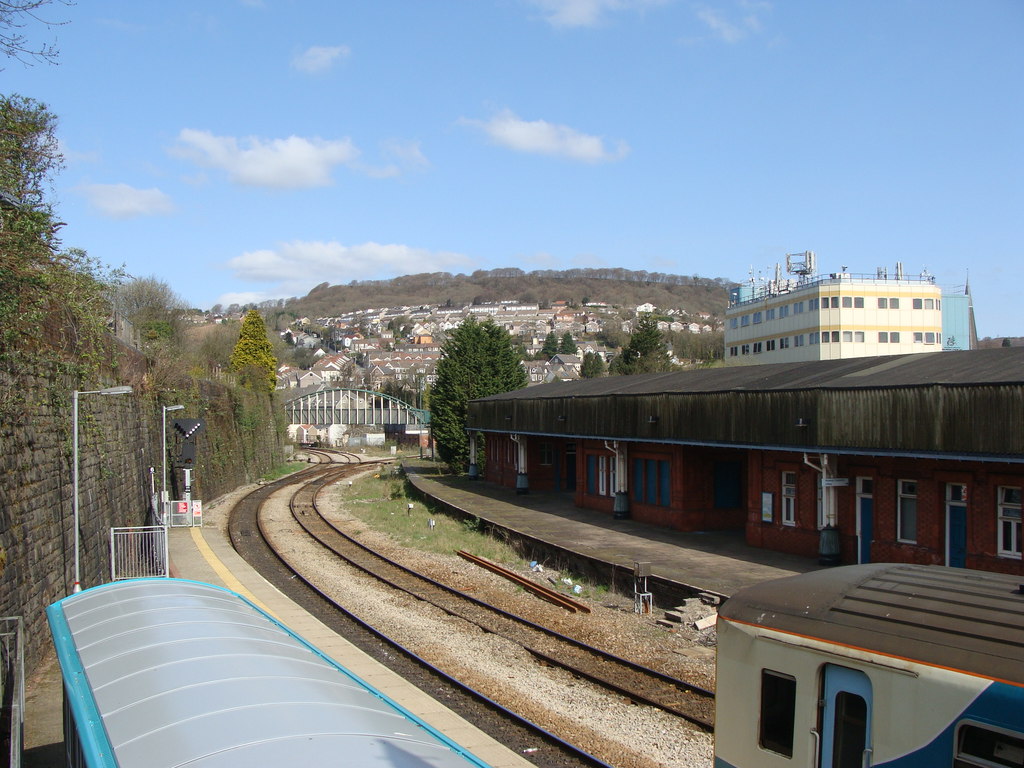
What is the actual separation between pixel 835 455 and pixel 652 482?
7.93m

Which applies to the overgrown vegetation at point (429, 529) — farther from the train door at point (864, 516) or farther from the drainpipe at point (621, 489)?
the train door at point (864, 516)

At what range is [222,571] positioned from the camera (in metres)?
20.1

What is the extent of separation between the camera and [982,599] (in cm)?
516

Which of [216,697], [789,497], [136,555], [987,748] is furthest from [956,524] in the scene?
[136,555]

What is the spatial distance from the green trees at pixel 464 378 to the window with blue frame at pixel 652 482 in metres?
19.3

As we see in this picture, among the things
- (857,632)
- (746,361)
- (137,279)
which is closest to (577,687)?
(857,632)

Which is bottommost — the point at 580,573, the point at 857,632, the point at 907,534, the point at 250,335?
the point at 580,573

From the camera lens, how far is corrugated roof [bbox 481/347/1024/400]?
49.5ft

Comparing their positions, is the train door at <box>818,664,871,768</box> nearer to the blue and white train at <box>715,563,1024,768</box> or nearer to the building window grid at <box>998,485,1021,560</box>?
the blue and white train at <box>715,563,1024,768</box>

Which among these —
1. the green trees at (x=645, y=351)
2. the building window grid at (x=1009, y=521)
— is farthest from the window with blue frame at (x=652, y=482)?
the green trees at (x=645, y=351)

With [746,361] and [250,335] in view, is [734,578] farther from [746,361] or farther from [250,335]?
[746,361]

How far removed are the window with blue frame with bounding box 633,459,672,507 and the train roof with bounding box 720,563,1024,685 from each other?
17.1 meters

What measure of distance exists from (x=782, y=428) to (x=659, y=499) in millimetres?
6724

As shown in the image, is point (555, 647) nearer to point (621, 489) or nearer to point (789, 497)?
point (789, 497)
